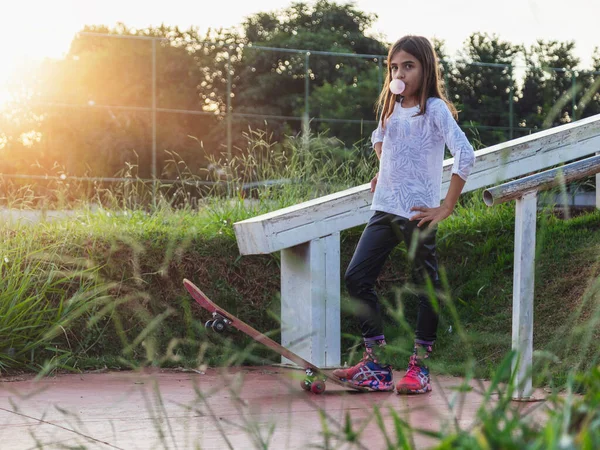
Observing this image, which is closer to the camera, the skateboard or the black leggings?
the skateboard

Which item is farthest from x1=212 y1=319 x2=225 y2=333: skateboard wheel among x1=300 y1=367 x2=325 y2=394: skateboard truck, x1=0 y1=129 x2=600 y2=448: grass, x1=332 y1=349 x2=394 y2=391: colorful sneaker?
x1=0 y1=129 x2=600 y2=448: grass

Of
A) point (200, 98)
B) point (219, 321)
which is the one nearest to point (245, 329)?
point (219, 321)

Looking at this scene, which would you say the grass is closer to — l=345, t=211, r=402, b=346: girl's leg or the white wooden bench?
the white wooden bench

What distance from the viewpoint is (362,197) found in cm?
477

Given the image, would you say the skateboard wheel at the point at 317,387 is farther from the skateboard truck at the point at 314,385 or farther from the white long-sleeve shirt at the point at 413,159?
the white long-sleeve shirt at the point at 413,159

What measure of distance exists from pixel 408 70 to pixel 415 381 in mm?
1377

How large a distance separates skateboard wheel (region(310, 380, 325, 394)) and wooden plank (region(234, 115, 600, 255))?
2.99ft

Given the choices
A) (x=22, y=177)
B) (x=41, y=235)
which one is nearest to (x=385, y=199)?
(x=41, y=235)

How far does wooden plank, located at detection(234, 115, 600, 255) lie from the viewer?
4379 millimetres

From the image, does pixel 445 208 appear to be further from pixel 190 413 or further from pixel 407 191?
pixel 190 413

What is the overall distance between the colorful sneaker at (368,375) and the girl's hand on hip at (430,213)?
25.2 inches

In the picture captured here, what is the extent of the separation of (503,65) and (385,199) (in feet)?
45.5

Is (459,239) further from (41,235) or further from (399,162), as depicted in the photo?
(41,235)

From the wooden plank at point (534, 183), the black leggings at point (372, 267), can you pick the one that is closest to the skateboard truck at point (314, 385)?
the black leggings at point (372, 267)
